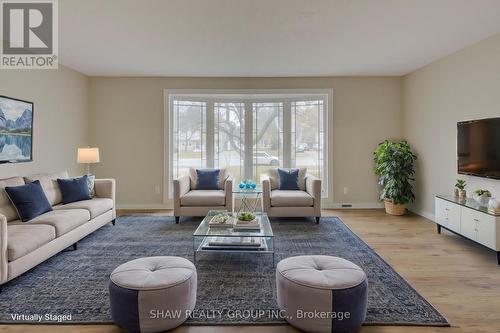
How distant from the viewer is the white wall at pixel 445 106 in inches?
139

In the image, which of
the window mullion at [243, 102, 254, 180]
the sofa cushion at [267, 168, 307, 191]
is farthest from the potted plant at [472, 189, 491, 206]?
the window mullion at [243, 102, 254, 180]

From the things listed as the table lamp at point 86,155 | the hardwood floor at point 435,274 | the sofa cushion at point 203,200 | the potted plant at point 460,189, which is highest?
the table lamp at point 86,155

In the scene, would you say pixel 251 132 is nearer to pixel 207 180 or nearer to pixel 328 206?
pixel 207 180

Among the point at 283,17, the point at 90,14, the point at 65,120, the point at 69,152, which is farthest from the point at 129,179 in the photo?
the point at 283,17

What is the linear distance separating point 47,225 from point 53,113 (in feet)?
7.90

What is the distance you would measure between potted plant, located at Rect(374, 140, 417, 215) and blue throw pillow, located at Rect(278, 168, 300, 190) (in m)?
1.58

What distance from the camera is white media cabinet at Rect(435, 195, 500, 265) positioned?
9.55 feet

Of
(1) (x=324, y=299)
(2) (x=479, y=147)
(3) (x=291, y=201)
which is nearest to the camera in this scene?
(1) (x=324, y=299)

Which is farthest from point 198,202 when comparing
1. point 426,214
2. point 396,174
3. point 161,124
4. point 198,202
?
point 426,214

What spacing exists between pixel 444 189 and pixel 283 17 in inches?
141

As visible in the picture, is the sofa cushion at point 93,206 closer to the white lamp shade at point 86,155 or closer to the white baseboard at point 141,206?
the white lamp shade at point 86,155

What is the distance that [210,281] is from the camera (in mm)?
2564

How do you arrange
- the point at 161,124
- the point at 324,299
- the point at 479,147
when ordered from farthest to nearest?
1. the point at 161,124
2. the point at 479,147
3. the point at 324,299

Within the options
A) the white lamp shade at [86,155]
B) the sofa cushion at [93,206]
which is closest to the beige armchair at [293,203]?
the sofa cushion at [93,206]
